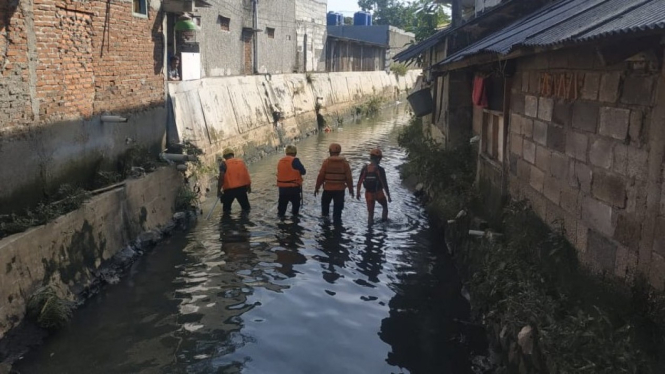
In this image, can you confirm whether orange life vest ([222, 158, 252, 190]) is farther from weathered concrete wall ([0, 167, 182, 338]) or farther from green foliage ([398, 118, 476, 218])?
green foliage ([398, 118, 476, 218])

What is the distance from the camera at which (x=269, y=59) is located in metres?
28.8

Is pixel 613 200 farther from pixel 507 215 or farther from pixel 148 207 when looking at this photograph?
pixel 148 207

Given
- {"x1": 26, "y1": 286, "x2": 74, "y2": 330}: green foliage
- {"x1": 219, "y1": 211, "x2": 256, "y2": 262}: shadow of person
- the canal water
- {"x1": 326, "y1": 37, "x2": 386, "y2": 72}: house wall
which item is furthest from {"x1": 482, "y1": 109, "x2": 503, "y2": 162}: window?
{"x1": 326, "y1": 37, "x2": 386, "y2": 72}: house wall

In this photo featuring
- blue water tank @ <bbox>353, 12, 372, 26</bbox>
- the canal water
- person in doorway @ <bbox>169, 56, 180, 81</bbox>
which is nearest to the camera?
the canal water

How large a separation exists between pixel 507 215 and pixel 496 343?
2.32 metres

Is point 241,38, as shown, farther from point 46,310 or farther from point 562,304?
point 562,304

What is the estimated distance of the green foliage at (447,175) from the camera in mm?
10634

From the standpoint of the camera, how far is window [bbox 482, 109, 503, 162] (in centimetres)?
990

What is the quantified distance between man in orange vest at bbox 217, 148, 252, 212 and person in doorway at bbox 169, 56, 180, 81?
139 inches

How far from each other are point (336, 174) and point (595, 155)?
6.12 meters

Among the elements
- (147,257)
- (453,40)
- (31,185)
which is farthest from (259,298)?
(453,40)

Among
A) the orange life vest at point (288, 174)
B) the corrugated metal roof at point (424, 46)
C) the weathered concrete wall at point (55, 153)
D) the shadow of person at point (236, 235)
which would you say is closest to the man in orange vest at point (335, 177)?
the orange life vest at point (288, 174)

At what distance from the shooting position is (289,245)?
1045 centimetres

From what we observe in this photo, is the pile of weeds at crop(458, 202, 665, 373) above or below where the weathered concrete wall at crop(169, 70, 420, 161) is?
below
